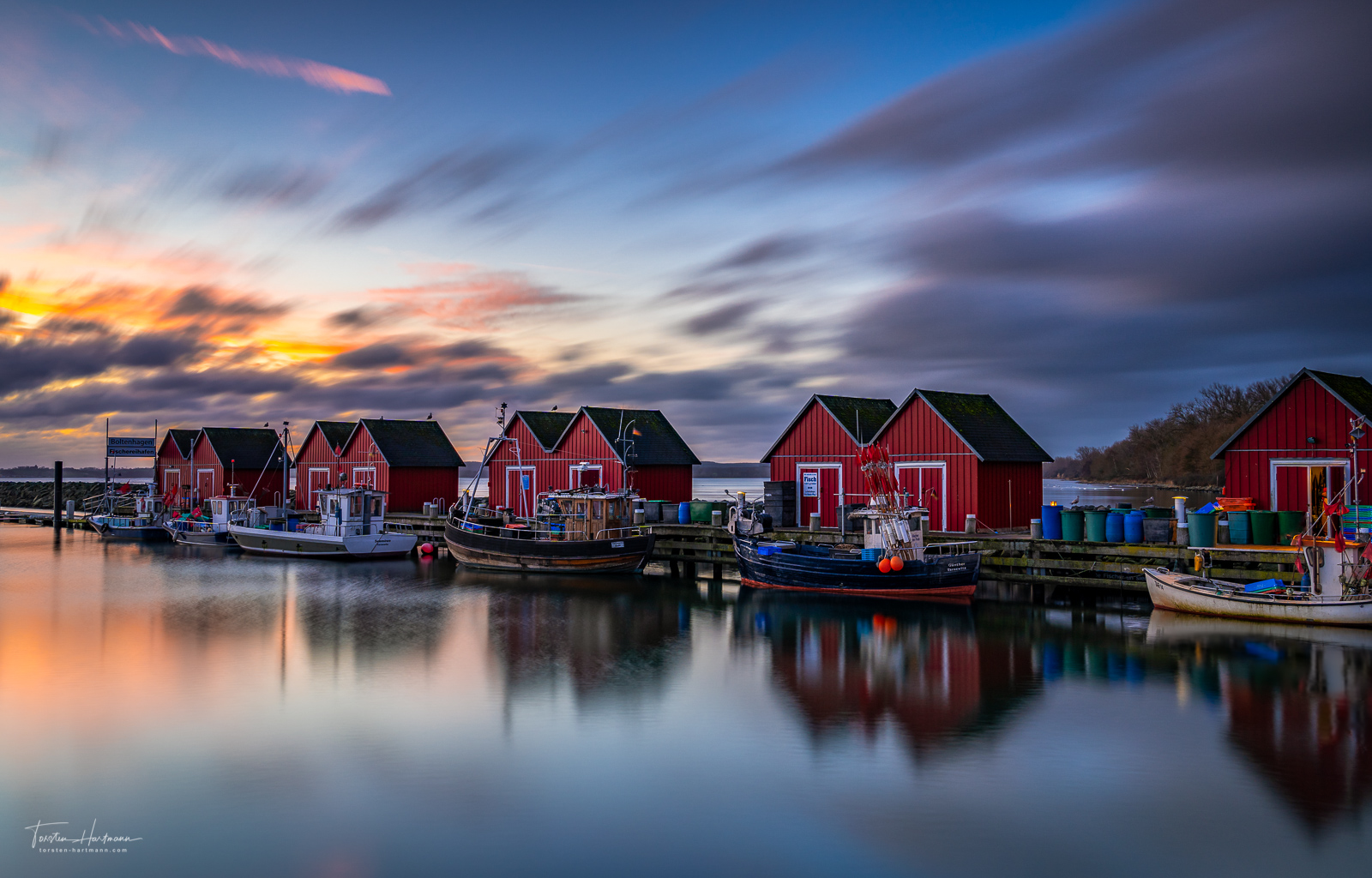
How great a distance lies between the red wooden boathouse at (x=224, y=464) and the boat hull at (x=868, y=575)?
3914cm

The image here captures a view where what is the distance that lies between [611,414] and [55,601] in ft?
69.2

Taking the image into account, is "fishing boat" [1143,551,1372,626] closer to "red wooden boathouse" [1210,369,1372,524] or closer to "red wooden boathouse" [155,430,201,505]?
"red wooden boathouse" [1210,369,1372,524]

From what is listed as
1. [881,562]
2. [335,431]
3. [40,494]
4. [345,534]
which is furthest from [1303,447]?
[40,494]

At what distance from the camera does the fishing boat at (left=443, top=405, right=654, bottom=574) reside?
3344cm

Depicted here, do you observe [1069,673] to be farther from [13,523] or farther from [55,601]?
[13,523]

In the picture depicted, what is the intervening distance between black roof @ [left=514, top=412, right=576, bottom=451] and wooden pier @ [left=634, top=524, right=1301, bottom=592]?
14.5 metres

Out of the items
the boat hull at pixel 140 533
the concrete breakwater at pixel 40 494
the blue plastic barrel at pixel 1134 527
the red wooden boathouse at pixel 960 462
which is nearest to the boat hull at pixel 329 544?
the boat hull at pixel 140 533

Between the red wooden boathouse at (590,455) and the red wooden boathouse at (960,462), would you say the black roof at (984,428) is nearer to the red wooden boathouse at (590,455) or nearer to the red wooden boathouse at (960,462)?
the red wooden boathouse at (960,462)

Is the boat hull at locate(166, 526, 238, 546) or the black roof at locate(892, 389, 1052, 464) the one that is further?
the boat hull at locate(166, 526, 238, 546)

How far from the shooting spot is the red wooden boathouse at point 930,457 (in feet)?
99.7

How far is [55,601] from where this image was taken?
29.2m

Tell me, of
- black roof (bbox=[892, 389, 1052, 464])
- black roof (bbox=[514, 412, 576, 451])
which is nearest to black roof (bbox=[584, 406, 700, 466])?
black roof (bbox=[514, 412, 576, 451])

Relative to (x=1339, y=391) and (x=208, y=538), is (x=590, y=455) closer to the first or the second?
(x=208, y=538)

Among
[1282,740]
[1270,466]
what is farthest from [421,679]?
[1270,466]
